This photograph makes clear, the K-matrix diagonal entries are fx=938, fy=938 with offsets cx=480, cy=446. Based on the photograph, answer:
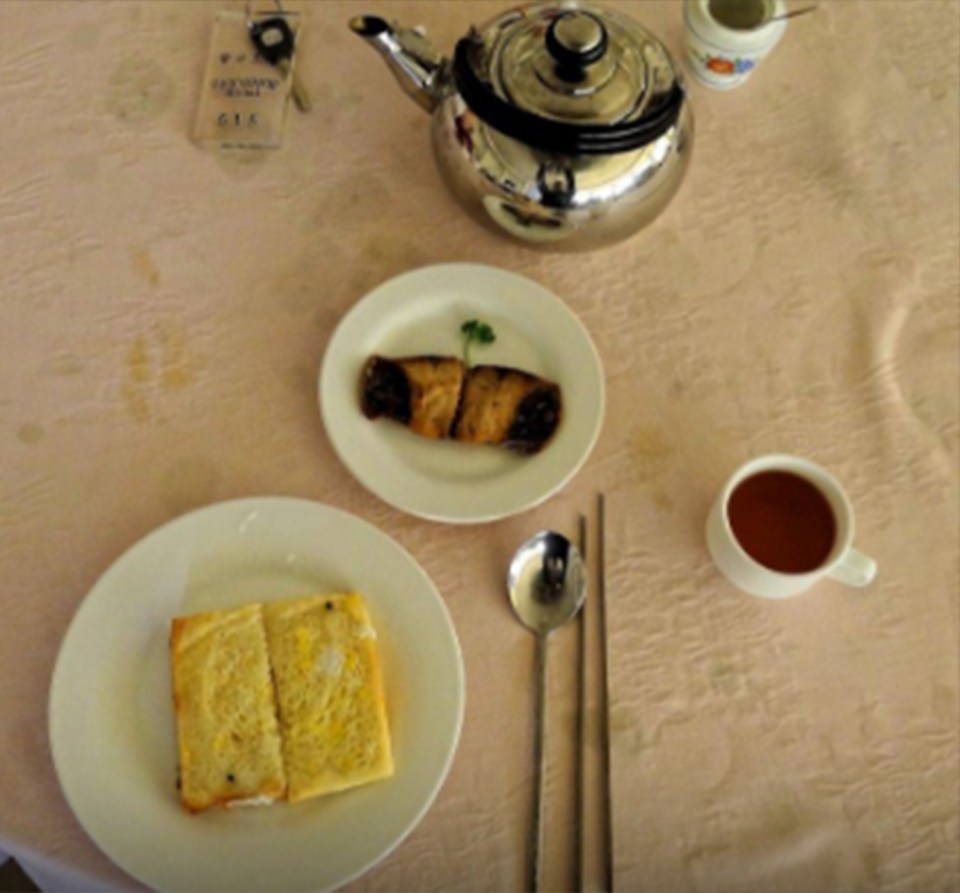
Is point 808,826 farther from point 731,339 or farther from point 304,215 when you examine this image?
point 304,215

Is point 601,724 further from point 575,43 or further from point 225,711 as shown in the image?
point 575,43

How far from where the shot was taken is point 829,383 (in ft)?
2.54

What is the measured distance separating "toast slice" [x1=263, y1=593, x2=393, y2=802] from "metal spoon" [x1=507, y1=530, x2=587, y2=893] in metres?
0.11

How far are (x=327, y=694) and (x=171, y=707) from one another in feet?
0.36

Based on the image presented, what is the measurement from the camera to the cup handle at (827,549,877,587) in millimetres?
653

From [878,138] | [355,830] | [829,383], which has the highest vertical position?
[878,138]

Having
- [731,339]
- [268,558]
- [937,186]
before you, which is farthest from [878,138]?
[268,558]

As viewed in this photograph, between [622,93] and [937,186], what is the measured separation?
35 centimetres

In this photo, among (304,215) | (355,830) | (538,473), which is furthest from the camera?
(304,215)

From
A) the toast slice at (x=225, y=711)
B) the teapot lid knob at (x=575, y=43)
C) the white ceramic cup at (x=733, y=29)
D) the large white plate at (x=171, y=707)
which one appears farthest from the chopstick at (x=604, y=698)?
the white ceramic cup at (x=733, y=29)

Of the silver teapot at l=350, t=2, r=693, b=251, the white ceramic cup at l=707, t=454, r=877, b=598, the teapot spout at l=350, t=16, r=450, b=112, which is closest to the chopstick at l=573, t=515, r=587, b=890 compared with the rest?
the white ceramic cup at l=707, t=454, r=877, b=598

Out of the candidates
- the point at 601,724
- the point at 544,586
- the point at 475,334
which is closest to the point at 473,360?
the point at 475,334

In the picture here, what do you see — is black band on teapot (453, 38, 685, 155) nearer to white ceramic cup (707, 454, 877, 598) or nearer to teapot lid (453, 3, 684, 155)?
teapot lid (453, 3, 684, 155)

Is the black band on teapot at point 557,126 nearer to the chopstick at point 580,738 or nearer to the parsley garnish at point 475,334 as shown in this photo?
the parsley garnish at point 475,334
